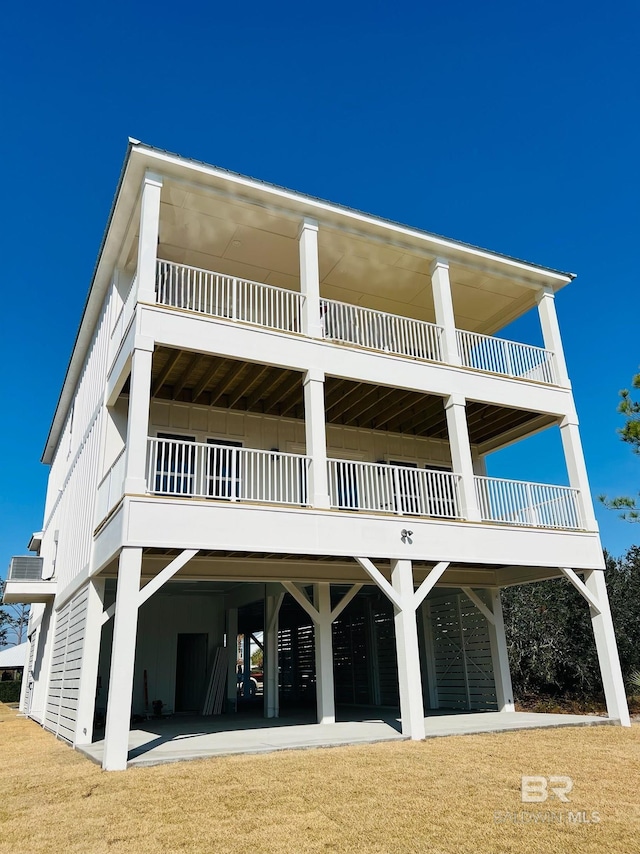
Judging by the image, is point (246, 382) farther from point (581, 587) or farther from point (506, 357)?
point (581, 587)

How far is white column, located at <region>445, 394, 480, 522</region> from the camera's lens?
39.9 ft

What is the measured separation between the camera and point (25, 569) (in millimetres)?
19047

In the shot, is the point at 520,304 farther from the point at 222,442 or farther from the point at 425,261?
the point at 222,442

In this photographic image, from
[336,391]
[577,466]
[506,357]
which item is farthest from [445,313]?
[577,466]

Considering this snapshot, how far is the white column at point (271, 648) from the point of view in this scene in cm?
1462

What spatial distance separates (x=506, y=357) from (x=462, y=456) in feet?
10.4

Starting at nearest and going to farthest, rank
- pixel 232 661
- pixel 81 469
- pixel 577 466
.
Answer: pixel 577 466
pixel 81 469
pixel 232 661

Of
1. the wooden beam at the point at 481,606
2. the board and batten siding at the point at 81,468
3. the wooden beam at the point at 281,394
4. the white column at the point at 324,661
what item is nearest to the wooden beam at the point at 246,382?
the wooden beam at the point at 281,394

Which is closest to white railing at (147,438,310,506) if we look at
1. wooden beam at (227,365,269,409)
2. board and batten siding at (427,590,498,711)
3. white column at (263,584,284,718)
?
wooden beam at (227,365,269,409)

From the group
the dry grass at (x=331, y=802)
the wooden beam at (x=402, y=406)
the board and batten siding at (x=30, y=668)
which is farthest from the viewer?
the board and batten siding at (x=30, y=668)

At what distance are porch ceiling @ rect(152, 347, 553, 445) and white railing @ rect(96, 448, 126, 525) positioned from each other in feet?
7.29

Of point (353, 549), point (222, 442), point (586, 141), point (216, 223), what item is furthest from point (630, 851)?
point (586, 141)

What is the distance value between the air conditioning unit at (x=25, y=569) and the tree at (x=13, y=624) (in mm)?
54253

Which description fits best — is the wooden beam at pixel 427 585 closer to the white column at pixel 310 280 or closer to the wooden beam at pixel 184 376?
the white column at pixel 310 280
